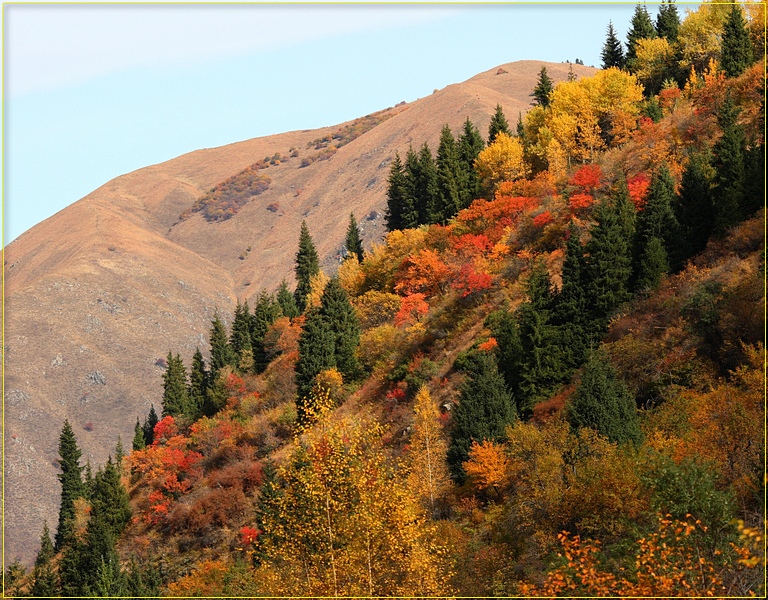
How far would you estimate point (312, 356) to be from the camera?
9644 centimetres

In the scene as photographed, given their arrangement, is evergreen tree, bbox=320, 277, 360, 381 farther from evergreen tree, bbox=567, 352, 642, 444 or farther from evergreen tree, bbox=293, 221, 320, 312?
evergreen tree, bbox=567, 352, 642, 444

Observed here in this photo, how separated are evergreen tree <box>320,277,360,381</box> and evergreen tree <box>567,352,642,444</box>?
42.1 m

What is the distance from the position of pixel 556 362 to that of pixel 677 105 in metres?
48.0

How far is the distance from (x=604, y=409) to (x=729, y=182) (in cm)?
2536

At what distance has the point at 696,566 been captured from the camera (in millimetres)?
32500

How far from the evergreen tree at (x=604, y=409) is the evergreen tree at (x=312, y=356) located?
40.3m

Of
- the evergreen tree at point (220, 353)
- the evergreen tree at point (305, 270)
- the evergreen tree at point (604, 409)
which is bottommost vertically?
the evergreen tree at point (220, 353)

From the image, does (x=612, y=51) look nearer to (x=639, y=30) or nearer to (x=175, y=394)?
(x=639, y=30)

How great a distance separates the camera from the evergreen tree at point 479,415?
67250 mm

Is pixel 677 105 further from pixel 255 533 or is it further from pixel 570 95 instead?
pixel 255 533

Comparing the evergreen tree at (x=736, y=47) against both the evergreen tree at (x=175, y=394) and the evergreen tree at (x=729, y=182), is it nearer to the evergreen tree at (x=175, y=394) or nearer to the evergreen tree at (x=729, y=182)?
the evergreen tree at (x=729, y=182)

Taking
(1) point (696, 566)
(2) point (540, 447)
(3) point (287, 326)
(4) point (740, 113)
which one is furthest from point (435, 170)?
(1) point (696, 566)

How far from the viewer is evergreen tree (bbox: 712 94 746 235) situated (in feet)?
236

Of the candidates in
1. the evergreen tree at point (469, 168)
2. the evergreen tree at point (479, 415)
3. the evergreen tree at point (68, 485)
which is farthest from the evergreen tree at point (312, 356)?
the evergreen tree at point (68, 485)
